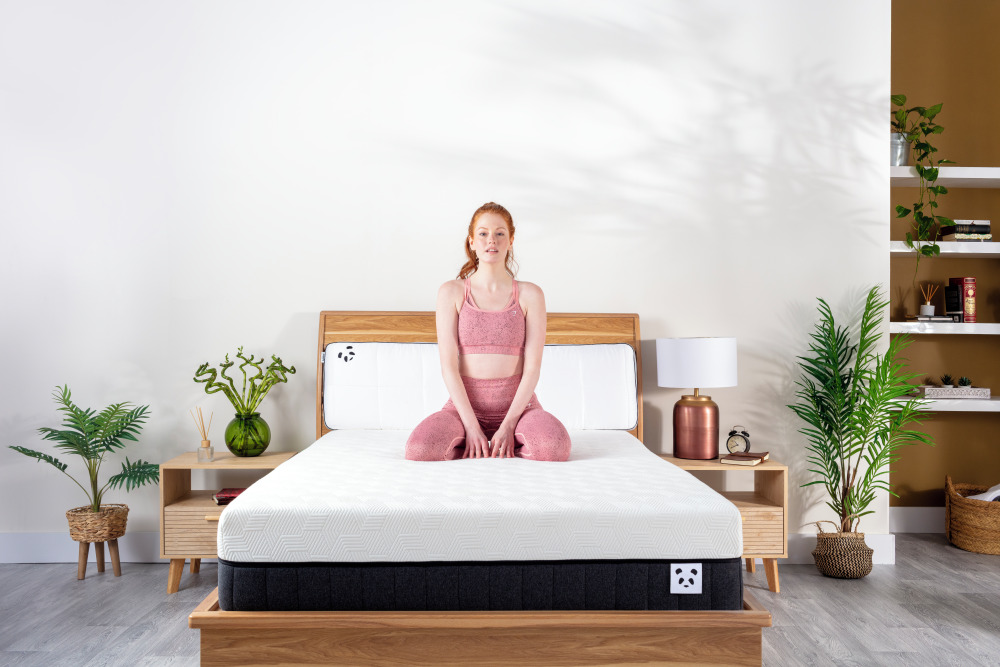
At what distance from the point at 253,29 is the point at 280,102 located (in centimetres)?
38

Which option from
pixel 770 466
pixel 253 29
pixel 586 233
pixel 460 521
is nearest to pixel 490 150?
pixel 586 233

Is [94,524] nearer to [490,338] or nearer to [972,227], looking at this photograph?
[490,338]

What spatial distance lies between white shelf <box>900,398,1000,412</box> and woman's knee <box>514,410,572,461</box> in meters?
2.33

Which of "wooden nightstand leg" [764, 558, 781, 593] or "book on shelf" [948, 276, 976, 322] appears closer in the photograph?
"wooden nightstand leg" [764, 558, 781, 593]

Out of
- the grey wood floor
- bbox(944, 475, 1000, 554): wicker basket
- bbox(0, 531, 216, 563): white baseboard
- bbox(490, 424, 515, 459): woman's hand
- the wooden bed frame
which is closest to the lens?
the wooden bed frame

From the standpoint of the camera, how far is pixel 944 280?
417 cm

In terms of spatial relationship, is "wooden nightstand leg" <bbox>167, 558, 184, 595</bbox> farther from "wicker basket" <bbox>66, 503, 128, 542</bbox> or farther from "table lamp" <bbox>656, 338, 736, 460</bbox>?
"table lamp" <bbox>656, 338, 736, 460</bbox>

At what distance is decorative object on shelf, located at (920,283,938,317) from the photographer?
3.90 metres

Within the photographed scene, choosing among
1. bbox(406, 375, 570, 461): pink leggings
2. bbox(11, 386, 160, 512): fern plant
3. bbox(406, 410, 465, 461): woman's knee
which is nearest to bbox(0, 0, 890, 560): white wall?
bbox(11, 386, 160, 512): fern plant

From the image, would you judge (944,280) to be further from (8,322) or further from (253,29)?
(8,322)

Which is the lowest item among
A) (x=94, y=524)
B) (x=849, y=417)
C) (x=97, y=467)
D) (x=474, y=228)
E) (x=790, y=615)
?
(x=790, y=615)

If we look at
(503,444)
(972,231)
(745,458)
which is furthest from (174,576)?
(972,231)

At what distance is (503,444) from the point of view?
2609mm

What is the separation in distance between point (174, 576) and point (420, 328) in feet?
5.01
